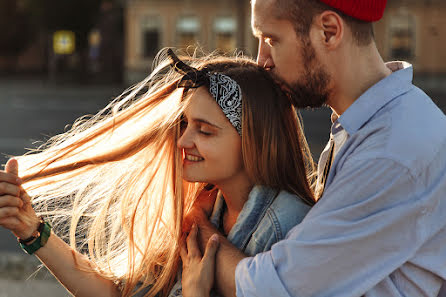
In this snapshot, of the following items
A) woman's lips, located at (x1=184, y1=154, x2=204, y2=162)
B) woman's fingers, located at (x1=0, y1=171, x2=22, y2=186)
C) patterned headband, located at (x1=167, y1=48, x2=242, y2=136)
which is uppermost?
patterned headband, located at (x1=167, y1=48, x2=242, y2=136)

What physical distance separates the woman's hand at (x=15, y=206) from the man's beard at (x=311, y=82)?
93cm

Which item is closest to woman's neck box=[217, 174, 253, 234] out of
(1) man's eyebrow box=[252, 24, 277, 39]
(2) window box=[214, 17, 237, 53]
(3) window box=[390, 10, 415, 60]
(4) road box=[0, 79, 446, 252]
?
(1) man's eyebrow box=[252, 24, 277, 39]

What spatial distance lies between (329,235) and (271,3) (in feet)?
2.42

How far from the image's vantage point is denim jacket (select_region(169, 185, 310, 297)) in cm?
206

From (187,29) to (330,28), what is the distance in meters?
28.6

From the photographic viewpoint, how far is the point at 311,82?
80.5 inches

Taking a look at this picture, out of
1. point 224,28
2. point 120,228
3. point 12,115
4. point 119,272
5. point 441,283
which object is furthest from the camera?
point 224,28

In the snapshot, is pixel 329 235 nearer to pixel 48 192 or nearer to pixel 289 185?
pixel 289 185

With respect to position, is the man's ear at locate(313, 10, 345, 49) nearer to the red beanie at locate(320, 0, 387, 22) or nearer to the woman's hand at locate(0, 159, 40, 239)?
the red beanie at locate(320, 0, 387, 22)

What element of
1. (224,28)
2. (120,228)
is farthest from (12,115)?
(120,228)

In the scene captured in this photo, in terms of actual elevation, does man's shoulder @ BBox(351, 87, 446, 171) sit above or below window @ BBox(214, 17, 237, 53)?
above

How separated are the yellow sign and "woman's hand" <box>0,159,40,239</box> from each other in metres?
26.2

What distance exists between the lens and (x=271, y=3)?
6.63 ft

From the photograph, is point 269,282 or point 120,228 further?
point 120,228
